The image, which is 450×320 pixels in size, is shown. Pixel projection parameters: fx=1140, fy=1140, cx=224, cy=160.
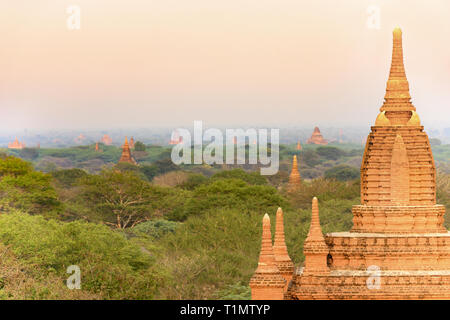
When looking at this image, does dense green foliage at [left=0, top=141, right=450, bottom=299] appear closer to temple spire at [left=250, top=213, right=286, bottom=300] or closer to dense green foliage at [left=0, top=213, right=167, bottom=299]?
dense green foliage at [left=0, top=213, right=167, bottom=299]

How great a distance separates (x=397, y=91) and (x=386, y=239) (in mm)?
4919

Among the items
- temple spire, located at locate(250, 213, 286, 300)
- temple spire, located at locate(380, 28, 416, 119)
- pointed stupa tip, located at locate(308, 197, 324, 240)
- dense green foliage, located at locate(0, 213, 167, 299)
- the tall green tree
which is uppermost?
temple spire, located at locate(380, 28, 416, 119)

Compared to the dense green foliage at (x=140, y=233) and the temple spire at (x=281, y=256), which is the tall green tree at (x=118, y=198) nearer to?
the dense green foliage at (x=140, y=233)

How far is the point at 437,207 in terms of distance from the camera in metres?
31.5

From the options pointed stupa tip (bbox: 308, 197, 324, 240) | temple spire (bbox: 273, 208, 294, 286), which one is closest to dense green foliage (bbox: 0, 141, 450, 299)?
temple spire (bbox: 273, 208, 294, 286)

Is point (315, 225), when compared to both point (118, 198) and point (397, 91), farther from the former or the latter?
point (118, 198)

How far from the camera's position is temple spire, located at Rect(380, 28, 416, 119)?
32812 mm

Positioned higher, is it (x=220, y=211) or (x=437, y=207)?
(x=437, y=207)

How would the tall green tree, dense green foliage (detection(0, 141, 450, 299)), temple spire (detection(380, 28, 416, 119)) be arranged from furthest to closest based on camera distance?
the tall green tree → dense green foliage (detection(0, 141, 450, 299)) → temple spire (detection(380, 28, 416, 119))

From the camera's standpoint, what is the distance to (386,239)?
30.4 metres

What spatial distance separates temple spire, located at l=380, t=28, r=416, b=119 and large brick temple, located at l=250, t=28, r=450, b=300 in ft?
0.09
